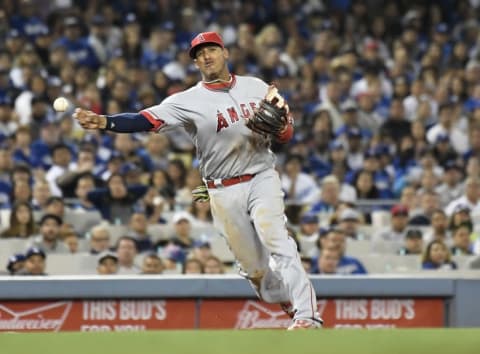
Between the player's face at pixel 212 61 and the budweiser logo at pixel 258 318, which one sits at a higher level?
the player's face at pixel 212 61

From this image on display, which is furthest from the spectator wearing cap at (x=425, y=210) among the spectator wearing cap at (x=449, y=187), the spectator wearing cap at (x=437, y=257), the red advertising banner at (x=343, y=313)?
the red advertising banner at (x=343, y=313)

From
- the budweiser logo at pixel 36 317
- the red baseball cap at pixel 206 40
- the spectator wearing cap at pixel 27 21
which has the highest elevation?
the spectator wearing cap at pixel 27 21

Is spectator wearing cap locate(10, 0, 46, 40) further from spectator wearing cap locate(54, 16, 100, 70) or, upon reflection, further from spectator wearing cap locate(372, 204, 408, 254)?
spectator wearing cap locate(372, 204, 408, 254)

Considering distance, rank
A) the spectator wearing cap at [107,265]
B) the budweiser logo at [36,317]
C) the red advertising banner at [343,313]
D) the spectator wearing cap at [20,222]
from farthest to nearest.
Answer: the spectator wearing cap at [20,222], the spectator wearing cap at [107,265], the red advertising banner at [343,313], the budweiser logo at [36,317]

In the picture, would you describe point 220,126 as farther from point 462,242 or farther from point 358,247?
point 462,242

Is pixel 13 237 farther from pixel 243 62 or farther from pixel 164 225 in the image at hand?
pixel 243 62

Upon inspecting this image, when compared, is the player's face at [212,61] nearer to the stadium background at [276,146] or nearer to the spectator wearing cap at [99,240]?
the stadium background at [276,146]

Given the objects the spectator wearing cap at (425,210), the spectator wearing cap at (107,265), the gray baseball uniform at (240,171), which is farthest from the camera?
the spectator wearing cap at (425,210)
